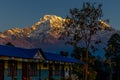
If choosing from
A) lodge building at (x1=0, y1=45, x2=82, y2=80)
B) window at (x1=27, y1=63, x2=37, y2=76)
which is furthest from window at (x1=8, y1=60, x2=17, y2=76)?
window at (x1=27, y1=63, x2=37, y2=76)

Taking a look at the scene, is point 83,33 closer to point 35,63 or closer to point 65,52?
point 35,63

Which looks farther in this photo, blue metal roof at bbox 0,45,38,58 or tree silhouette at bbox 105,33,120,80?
tree silhouette at bbox 105,33,120,80

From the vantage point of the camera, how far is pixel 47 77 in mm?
55281

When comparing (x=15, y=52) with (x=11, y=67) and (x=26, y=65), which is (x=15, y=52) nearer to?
(x=11, y=67)

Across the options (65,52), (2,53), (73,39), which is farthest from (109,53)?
(2,53)

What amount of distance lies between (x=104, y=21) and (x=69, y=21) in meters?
5.25

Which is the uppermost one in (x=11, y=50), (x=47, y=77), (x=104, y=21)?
(x=104, y=21)

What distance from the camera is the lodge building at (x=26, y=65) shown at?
1710 inches

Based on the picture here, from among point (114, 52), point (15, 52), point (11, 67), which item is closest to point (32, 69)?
point (11, 67)

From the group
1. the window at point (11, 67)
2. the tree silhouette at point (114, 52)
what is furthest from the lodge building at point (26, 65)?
the tree silhouette at point (114, 52)

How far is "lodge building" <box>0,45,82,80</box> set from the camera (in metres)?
43.4

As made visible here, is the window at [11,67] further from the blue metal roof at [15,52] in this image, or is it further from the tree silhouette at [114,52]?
the tree silhouette at [114,52]

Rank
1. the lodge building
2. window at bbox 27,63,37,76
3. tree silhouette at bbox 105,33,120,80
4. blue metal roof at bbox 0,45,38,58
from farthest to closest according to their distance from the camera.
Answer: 1. tree silhouette at bbox 105,33,120,80
2. window at bbox 27,63,37,76
3. the lodge building
4. blue metal roof at bbox 0,45,38,58

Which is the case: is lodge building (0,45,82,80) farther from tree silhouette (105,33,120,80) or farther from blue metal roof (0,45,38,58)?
tree silhouette (105,33,120,80)
